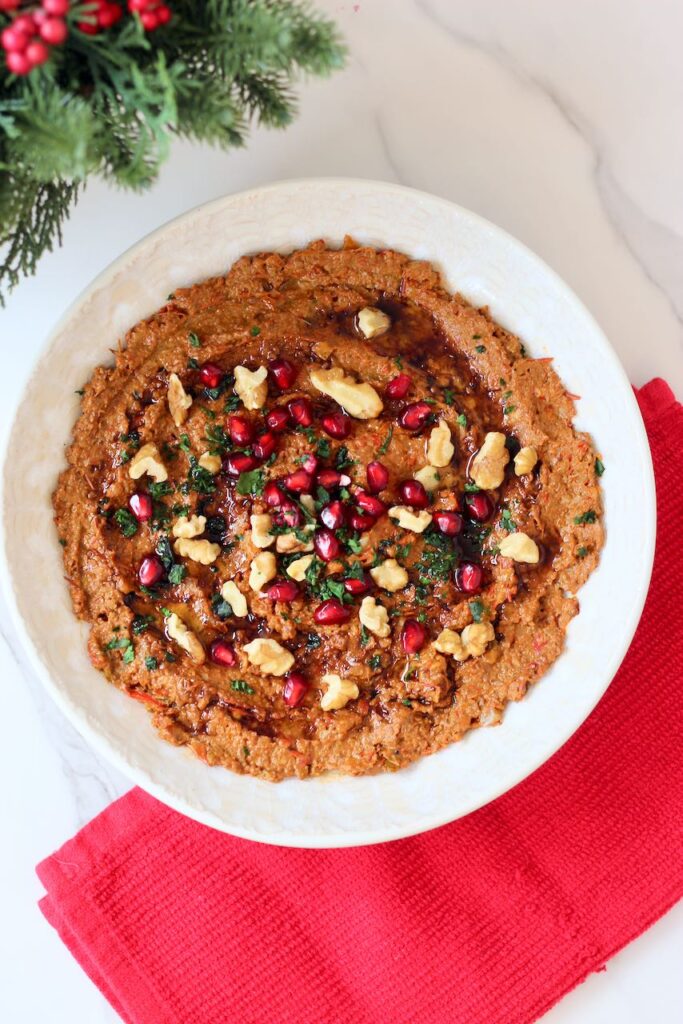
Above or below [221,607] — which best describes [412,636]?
below

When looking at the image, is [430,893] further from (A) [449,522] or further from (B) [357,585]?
(A) [449,522]

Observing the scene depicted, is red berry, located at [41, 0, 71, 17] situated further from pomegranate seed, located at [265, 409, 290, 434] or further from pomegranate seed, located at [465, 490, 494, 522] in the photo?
pomegranate seed, located at [465, 490, 494, 522]

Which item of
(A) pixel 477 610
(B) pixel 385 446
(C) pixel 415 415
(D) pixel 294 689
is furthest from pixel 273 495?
(A) pixel 477 610

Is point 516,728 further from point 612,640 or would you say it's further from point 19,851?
point 19,851

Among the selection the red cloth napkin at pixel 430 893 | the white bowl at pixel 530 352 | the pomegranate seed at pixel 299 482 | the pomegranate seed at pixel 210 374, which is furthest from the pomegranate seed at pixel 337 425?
the red cloth napkin at pixel 430 893

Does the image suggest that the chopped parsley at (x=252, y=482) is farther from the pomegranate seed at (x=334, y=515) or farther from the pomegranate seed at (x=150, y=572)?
the pomegranate seed at (x=150, y=572)

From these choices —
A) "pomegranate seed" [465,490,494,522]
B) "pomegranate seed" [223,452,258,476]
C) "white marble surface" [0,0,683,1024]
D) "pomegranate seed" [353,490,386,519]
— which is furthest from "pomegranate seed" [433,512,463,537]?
"white marble surface" [0,0,683,1024]

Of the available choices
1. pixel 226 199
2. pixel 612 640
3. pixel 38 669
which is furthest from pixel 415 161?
pixel 38 669

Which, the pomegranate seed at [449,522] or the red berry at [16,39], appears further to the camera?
the pomegranate seed at [449,522]
